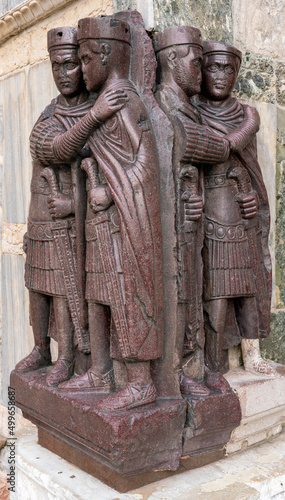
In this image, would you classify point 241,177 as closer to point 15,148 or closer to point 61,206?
point 61,206

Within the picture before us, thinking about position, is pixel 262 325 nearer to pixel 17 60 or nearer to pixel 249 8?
pixel 249 8

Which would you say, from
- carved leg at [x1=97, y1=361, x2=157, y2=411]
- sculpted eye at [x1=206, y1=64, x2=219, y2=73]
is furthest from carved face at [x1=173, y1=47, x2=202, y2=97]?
carved leg at [x1=97, y1=361, x2=157, y2=411]

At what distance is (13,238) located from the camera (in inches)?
123

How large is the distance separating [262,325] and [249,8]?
1463mm

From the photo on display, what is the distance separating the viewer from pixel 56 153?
2.04 meters

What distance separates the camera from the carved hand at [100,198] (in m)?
1.89

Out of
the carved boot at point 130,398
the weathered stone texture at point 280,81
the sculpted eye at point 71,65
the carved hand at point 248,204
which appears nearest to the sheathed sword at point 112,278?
the carved boot at point 130,398

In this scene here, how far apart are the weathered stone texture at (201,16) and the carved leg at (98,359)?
1.14 metres

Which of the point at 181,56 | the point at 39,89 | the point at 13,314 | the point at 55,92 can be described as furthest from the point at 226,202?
the point at 13,314

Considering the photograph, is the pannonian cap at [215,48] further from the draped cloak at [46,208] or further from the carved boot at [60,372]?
the carved boot at [60,372]

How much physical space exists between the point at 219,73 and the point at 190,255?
74 centimetres

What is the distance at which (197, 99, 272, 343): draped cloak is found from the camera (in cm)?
210

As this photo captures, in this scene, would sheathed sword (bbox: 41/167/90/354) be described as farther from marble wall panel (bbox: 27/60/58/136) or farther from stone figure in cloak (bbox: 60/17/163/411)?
marble wall panel (bbox: 27/60/58/136)

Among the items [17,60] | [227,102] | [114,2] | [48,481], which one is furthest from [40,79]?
[48,481]
